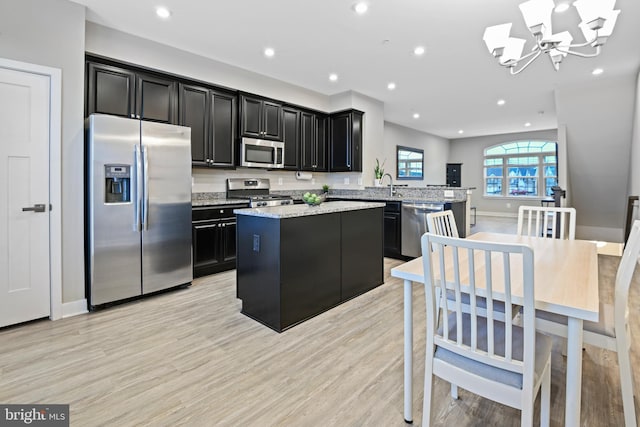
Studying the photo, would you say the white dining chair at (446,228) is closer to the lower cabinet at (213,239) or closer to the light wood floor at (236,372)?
the light wood floor at (236,372)

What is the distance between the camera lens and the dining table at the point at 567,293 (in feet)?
3.83

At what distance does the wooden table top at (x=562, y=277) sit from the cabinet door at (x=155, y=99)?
11.0 feet

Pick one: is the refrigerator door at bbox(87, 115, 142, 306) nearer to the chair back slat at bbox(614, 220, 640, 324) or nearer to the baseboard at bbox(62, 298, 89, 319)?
the baseboard at bbox(62, 298, 89, 319)

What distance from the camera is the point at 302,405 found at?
1704 mm

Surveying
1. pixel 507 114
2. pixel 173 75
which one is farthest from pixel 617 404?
pixel 507 114

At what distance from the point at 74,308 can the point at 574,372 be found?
3.56 m

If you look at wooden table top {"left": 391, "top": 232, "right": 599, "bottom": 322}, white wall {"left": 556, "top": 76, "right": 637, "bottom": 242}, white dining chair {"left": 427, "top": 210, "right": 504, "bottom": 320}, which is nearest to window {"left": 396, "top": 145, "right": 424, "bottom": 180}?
white wall {"left": 556, "top": 76, "right": 637, "bottom": 242}

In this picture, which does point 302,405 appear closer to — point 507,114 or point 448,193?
point 448,193

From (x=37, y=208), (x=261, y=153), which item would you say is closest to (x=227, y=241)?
(x=261, y=153)

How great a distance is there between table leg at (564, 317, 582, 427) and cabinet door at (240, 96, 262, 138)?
13.7 feet

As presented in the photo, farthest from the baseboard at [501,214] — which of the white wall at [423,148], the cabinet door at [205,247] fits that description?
the cabinet door at [205,247]

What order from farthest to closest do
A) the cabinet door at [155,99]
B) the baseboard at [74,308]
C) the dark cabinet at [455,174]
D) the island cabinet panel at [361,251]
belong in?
the dark cabinet at [455,174] < the cabinet door at [155,99] < the island cabinet panel at [361,251] < the baseboard at [74,308]

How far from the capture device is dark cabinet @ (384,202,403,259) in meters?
4.89

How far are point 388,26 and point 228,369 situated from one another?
3.40 metres
